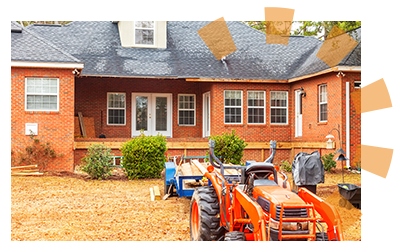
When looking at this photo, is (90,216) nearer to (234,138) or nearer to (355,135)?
(234,138)

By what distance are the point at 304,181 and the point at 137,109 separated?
1254cm

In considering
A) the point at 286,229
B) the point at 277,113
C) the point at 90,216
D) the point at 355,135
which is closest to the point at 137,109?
the point at 277,113

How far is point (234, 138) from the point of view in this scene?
1302 centimetres

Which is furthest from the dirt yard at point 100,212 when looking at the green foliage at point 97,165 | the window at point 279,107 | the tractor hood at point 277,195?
the window at point 279,107

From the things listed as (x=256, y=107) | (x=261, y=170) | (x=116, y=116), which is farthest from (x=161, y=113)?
(x=261, y=170)

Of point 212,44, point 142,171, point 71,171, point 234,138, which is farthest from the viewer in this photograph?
point 212,44

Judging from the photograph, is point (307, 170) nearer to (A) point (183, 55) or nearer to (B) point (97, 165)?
(B) point (97, 165)

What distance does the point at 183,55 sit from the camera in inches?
732

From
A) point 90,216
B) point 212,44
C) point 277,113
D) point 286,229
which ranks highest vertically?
point 212,44

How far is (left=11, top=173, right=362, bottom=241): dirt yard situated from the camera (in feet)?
20.5

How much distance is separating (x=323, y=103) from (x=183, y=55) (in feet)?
22.7

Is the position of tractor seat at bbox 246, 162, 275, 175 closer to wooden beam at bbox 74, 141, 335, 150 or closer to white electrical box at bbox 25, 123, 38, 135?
wooden beam at bbox 74, 141, 335, 150

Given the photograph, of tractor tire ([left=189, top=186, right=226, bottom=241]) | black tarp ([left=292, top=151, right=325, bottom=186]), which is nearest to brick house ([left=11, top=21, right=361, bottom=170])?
black tarp ([left=292, top=151, right=325, bottom=186])

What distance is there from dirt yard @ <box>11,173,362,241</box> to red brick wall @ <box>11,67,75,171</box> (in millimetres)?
2418
